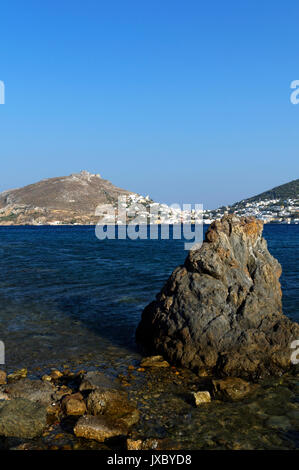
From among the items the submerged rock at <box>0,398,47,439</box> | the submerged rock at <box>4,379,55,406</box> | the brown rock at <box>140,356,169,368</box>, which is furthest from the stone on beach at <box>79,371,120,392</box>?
the brown rock at <box>140,356,169,368</box>

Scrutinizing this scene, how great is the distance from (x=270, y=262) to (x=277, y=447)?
8.37 m

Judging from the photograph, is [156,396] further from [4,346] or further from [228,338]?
[4,346]

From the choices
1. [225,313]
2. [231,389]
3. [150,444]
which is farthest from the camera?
[225,313]

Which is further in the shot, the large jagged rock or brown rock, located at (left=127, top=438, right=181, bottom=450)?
the large jagged rock

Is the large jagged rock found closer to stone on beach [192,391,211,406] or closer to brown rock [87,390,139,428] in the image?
stone on beach [192,391,211,406]

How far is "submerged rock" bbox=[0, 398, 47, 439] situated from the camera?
7.90 meters

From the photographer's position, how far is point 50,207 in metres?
180

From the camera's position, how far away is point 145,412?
895 centimetres

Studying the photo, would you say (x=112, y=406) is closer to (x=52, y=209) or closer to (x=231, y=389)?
(x=231, y=389)

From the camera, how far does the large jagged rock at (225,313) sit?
37.8ft

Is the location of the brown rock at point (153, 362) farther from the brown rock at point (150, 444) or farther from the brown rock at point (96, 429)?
the brown rock at point (150, 444)

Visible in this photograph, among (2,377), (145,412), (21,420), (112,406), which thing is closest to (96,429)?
(112,406)

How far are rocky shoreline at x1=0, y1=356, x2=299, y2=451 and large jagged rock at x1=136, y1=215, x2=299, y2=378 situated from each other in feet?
2.32

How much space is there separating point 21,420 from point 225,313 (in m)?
7.00
